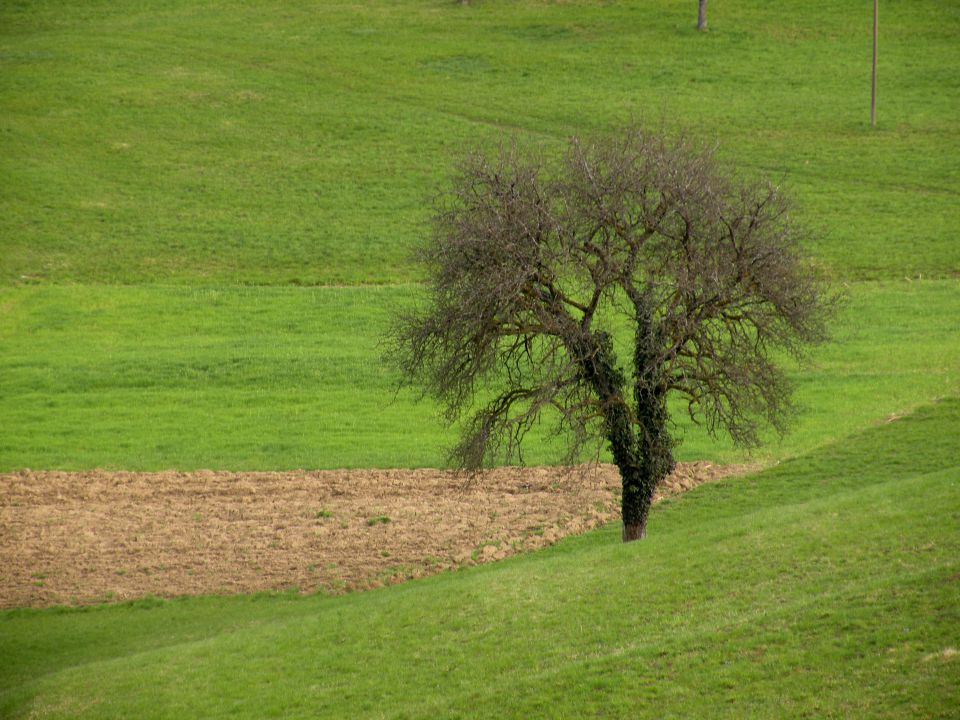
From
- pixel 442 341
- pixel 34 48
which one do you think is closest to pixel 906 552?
pixel 442 341

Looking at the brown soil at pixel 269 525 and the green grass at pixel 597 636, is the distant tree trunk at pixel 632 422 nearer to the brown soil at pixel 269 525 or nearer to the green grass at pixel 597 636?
the green grass at pixel 597 636

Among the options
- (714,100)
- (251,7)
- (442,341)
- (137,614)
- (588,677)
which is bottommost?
(137,614)

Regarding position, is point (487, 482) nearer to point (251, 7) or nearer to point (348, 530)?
point (348, 530)

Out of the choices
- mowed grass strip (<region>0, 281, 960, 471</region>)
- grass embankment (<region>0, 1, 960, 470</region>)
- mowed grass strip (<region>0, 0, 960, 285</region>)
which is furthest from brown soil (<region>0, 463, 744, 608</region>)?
mowed grass strip (<region>0, 0, 960, 285</region>)

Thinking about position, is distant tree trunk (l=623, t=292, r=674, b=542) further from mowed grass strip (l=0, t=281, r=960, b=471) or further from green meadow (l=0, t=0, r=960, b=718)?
mowed grass strip (l=0, t=281, r=960, b=471)

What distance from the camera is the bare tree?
26312 mm

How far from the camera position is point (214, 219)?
65.0m

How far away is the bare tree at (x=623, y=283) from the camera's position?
2631 centimetres

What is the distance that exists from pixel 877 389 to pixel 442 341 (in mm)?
20378

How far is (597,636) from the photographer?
71.1 ft

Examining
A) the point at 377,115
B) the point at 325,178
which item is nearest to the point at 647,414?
the point at 325,178

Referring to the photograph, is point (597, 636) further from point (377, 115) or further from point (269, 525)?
point (377, 115)

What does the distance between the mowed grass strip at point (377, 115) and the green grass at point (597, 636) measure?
103 ft

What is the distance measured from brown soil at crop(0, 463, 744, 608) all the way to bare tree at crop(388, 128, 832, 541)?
220 cm
